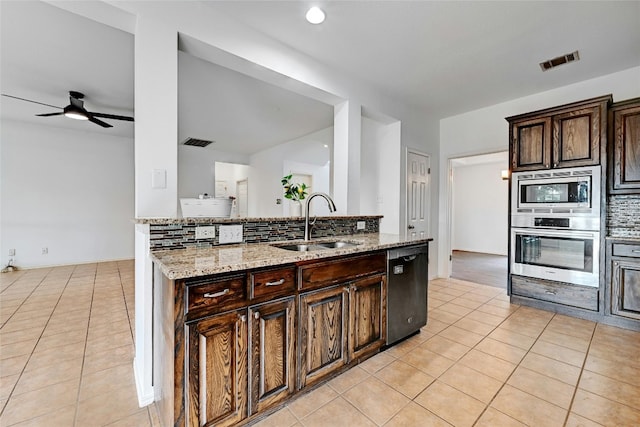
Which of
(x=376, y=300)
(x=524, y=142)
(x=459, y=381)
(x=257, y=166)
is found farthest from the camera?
(x=257, y=166)

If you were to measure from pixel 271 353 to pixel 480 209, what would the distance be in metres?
7.59

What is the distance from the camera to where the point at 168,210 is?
1.82 metres

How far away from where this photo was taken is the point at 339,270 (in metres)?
1.76

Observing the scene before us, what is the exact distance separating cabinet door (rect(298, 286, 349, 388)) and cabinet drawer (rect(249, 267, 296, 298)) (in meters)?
0.13

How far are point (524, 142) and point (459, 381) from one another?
9.38ft

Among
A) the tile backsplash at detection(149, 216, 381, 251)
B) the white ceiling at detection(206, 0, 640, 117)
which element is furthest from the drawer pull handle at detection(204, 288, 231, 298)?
the white ceiling at detection(206, 0, 640, 117)

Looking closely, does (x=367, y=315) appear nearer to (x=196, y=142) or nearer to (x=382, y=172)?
(x=382, y=172)

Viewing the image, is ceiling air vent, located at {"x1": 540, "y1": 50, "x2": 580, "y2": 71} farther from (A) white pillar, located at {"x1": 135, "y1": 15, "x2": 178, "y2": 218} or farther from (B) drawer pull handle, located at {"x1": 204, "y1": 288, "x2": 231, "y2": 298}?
(B) drawer pull handle, located at {"x1": 204, "y1": 288, "x2": 231, "y2": 298}

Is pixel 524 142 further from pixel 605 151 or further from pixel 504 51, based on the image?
pixel 504 51

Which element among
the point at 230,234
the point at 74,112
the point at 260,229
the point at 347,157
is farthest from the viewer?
the point at 74,112

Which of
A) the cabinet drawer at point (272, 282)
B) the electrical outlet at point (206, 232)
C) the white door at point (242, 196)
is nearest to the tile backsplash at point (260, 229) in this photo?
the electrical outlet at point (206, 232)

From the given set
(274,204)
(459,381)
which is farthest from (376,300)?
(274,204)

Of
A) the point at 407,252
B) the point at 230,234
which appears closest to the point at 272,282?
the point at 230,234

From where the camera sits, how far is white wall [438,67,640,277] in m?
3.05
